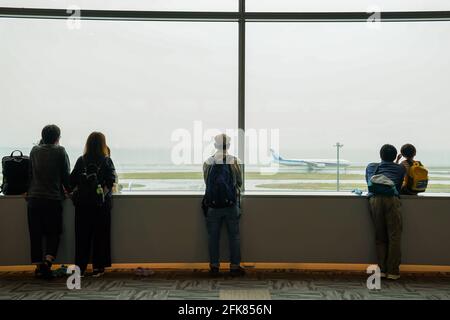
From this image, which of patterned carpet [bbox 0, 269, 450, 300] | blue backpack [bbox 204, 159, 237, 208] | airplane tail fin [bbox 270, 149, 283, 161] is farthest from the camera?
airplane tail fin [bbox 270, 149, 283, 161]

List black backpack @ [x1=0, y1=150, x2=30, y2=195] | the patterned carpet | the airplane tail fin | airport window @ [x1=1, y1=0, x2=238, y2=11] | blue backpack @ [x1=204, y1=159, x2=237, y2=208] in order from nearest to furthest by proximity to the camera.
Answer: the patterned carpet < blue backpack @ [x1=204, y1=159, x2=237, y2=208] < black backpack @ [x1=0, y1=150, x2=30, y2=195] < airport window @ [x1=1, y1=0, x2=238, y2=11] < the airplane tail fin

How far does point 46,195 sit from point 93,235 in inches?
21.7

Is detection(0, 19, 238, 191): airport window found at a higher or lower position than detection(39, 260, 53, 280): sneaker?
higher

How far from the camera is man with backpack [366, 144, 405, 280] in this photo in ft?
14.0

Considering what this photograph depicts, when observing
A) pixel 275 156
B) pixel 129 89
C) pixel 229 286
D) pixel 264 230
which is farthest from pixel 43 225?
pixel 275 156

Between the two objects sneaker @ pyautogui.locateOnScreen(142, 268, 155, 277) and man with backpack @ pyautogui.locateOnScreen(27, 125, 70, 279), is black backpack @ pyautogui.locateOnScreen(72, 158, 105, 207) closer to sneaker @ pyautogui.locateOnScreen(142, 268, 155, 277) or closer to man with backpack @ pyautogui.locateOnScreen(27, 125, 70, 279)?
man with backpack @ pyautogui.locateOnScreen(27, 125, 70, 279)

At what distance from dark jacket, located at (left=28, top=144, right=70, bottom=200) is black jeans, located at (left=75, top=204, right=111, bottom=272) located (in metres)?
0.30

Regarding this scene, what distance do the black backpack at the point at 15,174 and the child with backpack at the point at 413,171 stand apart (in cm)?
354

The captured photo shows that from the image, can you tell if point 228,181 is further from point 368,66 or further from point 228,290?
point 368,66

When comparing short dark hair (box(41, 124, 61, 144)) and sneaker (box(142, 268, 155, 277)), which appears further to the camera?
sneaker (box(142, 268, 155, 277))

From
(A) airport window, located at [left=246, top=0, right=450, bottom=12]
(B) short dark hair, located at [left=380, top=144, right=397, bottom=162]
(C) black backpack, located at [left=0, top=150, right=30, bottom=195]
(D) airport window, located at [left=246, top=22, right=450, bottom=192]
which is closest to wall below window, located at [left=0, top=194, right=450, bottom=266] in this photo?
(C) black backpack, located at [left=0, top=150, right=30, bottom=195]

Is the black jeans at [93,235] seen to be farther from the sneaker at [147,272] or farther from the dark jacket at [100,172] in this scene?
the sneaker at [147,272]

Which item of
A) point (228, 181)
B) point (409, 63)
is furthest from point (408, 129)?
point (228, 181)

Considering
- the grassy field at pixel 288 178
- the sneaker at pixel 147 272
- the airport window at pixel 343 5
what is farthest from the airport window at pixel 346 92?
the sneaker at pixel 147 272
